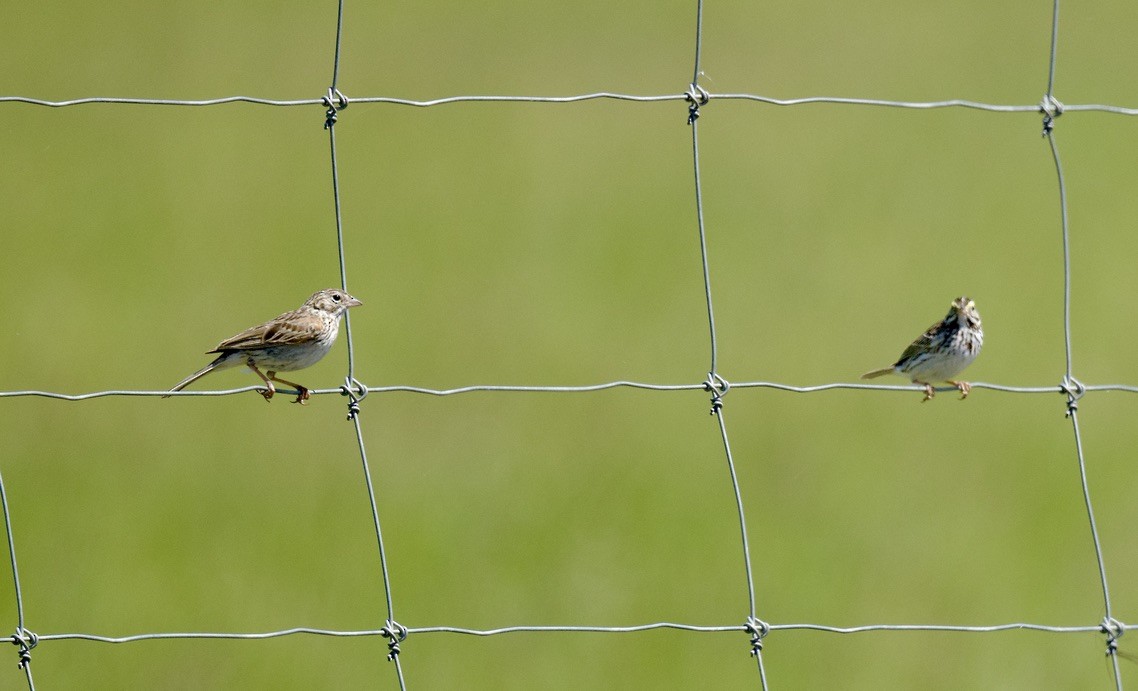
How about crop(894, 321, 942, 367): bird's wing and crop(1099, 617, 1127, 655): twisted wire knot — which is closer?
crop(1099, 617, 1127, 655): twisted wire knot

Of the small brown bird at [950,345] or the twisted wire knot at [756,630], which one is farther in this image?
the small brown bird at [950,345]

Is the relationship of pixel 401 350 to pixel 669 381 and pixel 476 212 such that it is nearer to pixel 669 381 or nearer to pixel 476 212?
pixel 669 381

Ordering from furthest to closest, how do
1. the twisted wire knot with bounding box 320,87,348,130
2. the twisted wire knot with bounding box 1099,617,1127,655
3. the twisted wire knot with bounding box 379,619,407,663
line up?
the twisted wire knot with bounding box 1099,617,1127,655, the twisted wire knot with bounding box 320,87,348,130, the twisted wire knot with bounding box 379,619,407,663

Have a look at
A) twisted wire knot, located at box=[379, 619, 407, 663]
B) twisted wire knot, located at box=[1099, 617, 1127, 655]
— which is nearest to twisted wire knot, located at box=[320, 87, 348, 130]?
twisted wire knot, located at box=[379, 619, 407, 663]

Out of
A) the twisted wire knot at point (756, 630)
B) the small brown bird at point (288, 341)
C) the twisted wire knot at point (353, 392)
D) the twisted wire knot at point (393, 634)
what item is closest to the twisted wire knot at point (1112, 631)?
the twisted wire knot at point (756, 630)

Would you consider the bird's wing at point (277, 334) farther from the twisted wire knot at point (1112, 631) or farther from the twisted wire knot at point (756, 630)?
the twisted wire knot at point (1112, 631)

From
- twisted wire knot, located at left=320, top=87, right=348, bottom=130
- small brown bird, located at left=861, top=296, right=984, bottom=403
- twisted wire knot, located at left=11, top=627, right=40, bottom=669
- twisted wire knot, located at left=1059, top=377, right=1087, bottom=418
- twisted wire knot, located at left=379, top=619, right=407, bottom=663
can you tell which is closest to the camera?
twisted wire knot, located at left=11, top=627, right=40, bottom=669

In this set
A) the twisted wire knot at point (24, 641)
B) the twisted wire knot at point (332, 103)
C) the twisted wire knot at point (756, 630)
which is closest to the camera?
the twisted wire knot at point (24, 641)

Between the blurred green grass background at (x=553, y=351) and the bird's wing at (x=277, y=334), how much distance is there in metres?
4.36

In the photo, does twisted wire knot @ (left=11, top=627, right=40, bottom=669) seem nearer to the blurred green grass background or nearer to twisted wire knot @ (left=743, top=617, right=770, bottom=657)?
twisted wire knot @ (left=743, top=617, right=770, bottom=657)

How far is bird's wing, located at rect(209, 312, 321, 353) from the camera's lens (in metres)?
6.66

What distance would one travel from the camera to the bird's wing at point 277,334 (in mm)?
6660

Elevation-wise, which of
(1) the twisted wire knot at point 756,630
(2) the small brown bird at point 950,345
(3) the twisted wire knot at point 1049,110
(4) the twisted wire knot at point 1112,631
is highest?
(3) the twisted wire knot at point 1049,110

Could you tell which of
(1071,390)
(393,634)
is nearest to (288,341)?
(393,634)
